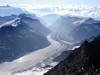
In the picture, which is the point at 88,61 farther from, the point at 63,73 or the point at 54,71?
the point at 54,71

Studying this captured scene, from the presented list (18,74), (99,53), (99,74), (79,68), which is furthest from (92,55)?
(18,74)

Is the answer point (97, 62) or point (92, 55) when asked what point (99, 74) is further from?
point (92, 55)

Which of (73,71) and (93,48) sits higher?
(93,48)

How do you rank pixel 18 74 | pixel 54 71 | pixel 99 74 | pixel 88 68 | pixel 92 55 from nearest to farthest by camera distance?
pixel 99 74
pixel 88 68
pixel 92 55
pixel 54 71
pixel 18 74

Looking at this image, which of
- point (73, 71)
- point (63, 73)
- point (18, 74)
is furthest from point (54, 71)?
point (18, 74)

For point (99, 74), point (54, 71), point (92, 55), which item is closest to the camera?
point (99, 74)

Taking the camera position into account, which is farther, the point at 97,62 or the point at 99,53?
the point at 99,53

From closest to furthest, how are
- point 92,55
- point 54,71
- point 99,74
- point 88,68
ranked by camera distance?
point 99,74
point 88,68
point 92,55
point 54,71

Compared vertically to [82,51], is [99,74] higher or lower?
lower

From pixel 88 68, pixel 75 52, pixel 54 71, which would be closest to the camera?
pixel 88 68
